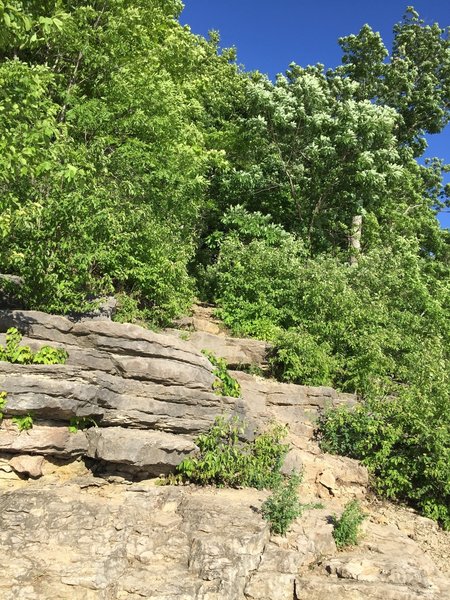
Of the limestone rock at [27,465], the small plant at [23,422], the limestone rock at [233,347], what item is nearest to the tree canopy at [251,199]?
the limestone rock at [233,347]

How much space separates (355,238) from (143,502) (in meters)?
14.1

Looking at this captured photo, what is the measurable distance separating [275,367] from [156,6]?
514 inches

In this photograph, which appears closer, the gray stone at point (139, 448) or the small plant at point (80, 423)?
the gray stone at point (139, 448)

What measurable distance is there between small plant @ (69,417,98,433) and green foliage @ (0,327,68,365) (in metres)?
0.95

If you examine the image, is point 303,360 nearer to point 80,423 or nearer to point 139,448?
point 139,448

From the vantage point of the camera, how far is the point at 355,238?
18766 millimetres

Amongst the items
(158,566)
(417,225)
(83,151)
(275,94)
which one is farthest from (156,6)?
(158,566)

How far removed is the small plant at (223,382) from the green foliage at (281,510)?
7.55ft

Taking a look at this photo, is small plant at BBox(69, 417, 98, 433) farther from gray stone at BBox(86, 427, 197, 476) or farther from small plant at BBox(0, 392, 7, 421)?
small plant at BBox(0, 392, 7, 421)

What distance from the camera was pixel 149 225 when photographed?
11.4 metres

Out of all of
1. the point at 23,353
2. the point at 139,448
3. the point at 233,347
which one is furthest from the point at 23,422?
the point at 233,347

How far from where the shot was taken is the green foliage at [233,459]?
7.91 meters

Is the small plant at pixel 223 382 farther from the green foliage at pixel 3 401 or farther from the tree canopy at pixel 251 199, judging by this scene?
the green foliage at pixel 3 401

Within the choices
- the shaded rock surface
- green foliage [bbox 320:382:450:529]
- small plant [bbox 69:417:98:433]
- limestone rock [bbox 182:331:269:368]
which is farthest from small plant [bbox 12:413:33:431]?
green foliage [bbox 320:382:450:529]
